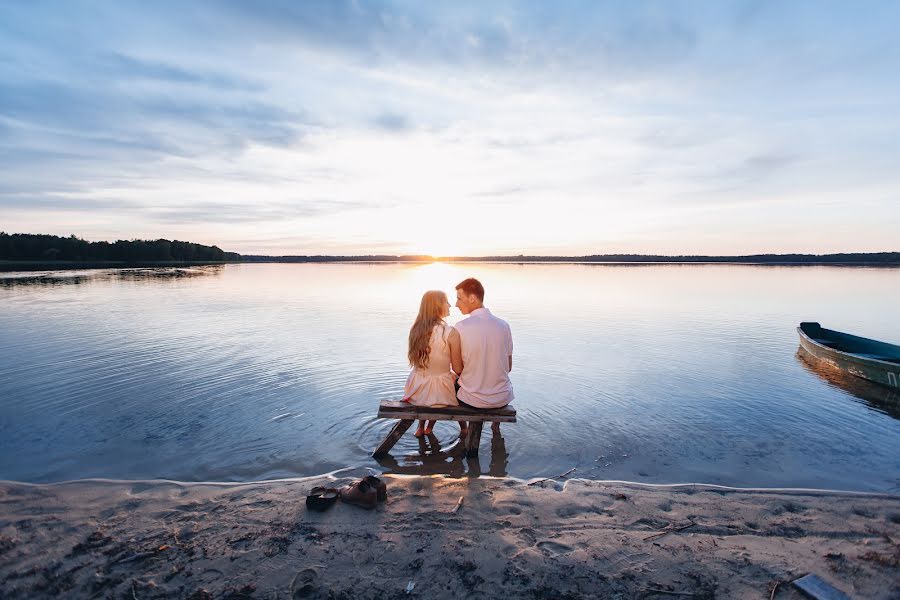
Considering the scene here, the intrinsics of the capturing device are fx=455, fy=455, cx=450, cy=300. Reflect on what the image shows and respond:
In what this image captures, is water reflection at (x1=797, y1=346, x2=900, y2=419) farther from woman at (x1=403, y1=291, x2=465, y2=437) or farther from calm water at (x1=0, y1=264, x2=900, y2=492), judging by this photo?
woman at (x1=403, y1=291, x2=465, y2=437)

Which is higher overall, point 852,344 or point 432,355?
point 432,355

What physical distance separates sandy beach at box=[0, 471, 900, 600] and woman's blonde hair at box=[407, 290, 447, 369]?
5.73 feet

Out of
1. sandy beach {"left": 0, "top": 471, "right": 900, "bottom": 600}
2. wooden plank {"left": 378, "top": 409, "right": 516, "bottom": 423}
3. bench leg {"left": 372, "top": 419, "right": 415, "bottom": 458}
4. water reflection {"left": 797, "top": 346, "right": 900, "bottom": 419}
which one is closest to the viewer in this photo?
sandy beach {"left": 0, "top": 471, "right": 900, "bottom": 600}

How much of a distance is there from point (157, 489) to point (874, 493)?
9.39 metres

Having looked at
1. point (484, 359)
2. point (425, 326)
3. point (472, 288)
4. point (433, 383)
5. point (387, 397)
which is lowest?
point (387, 397)

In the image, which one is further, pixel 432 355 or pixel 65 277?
pixel 65 277

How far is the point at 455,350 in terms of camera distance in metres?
6.73

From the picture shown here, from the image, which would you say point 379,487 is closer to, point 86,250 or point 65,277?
point 65,277

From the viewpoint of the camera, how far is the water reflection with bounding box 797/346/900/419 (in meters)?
10.4

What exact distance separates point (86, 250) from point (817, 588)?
429 ft

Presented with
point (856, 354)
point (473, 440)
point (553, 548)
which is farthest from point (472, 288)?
point (856, 354)

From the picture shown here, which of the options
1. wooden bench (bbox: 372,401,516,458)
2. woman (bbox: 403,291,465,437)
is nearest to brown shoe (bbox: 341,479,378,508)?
wooden bench (bbox: 372,401,516,458)

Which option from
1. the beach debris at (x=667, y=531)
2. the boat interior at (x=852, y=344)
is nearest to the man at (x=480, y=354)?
the beach debris at (x=667, y=531)

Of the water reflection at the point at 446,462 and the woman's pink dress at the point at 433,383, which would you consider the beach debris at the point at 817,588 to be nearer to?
the water reflection at the point at 446,462
